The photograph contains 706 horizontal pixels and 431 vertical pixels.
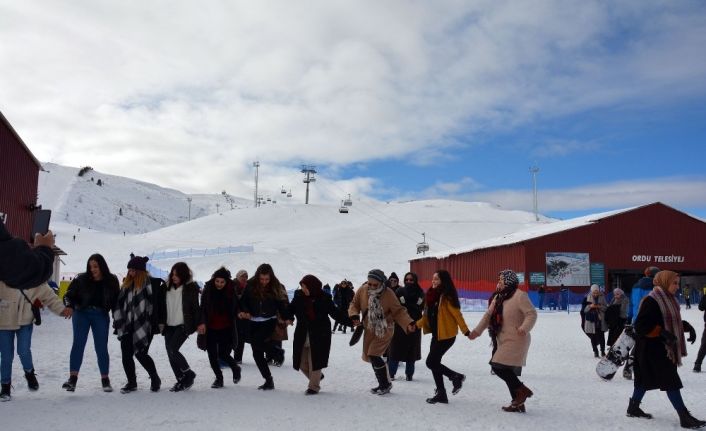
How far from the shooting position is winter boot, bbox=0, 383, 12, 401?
7.00 m

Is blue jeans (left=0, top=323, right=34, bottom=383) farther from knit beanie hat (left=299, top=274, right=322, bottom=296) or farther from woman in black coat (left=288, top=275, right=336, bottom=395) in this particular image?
knit beanie hat (left=299, top=274, right=322, bottom=296)

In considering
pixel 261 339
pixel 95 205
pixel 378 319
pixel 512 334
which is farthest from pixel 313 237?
pixel 95 205

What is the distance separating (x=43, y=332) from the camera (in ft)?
50.9

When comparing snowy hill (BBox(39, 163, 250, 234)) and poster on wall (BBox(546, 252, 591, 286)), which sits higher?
snowy hill (BBox(39, 163, 250, 234))

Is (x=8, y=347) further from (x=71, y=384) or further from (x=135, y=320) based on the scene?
(x=135, y=320)

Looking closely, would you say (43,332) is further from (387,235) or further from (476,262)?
(387,235)

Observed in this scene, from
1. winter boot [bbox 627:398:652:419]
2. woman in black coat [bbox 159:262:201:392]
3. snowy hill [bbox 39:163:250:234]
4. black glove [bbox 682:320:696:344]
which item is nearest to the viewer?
winter boot [bbox 627:398:652:419]

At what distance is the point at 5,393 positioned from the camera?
7.04m

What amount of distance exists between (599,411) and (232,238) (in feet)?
234

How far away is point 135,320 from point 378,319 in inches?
122

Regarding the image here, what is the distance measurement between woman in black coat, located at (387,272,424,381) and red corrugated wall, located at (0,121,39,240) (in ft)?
57.5

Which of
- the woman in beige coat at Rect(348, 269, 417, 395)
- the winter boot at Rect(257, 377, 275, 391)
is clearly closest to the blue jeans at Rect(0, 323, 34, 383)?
the winter boot at Rect(257, 377, 275, 391)

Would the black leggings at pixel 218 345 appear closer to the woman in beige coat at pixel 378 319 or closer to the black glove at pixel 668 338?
the woman in beige coat at pixel 378 319

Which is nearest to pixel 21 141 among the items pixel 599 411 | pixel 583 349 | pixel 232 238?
pixel 583 349
